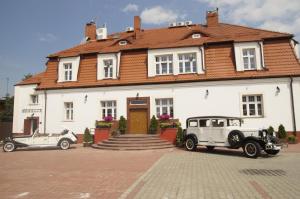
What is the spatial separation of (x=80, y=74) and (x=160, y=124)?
8.63m

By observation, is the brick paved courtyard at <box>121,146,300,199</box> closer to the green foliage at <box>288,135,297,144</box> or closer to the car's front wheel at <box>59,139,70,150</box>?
the green foliage at <box>288,135,297,144</box>

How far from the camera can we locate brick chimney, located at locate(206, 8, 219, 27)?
25.3 meters

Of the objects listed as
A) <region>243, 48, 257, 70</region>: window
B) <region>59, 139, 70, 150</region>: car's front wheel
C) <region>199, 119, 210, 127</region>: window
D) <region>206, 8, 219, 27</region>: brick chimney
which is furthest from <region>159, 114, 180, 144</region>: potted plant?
<region>206, 8, 219, 27</region>: brick chimney

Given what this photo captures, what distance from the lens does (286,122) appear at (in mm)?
18203

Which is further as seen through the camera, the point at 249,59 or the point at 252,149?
the point at 249,59

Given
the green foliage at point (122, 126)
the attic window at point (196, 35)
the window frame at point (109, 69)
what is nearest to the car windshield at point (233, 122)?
the green foliage at point (122, 126)

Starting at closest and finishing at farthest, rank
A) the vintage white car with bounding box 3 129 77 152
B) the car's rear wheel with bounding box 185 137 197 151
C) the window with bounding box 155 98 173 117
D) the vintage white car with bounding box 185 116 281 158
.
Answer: the vintage white car with bounding box 185 116 281 158
the car's rear wheel with bounding box 185 137 197 151
the vintage white car with bounding box 3 129 77 152
the window with bounding box 155 98 173 117

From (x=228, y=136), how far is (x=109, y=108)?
1075cm

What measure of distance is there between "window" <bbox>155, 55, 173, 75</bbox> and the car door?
24.9 ft

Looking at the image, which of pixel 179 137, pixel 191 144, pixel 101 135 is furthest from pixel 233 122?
pixel 101 135

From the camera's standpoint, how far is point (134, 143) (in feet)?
57.3

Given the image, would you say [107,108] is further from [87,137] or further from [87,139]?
[87,139]

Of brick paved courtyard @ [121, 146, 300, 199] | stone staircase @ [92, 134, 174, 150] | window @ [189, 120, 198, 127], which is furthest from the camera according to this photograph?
stone staircase @ [92, 134, 174, 150]

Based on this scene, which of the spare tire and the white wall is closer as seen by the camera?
the spare tire
